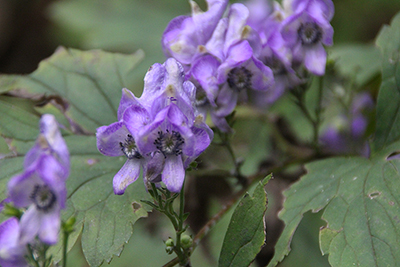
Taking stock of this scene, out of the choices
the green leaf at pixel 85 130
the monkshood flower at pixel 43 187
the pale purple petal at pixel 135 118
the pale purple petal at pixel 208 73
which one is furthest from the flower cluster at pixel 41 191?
the pale purple petal at pixel 208 73

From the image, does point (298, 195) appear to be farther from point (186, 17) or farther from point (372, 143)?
point (186, 17)

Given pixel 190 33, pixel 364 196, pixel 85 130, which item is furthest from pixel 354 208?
pixel 85 130

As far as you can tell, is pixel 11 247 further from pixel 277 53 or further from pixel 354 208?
→ pixel 277 53

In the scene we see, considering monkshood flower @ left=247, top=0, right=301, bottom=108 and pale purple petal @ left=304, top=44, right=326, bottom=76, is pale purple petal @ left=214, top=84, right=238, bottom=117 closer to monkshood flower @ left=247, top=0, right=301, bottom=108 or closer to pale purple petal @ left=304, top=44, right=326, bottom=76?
monkshood flower @ left=247, top=0, right=301, bottom=108

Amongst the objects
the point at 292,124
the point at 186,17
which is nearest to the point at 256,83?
the point at 186,17

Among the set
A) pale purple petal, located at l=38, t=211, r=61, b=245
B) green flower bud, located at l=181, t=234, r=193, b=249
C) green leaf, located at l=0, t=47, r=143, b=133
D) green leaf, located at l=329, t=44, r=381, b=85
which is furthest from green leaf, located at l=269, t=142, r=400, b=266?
green leaf, located at l=329, t=44, r=381, b=85
